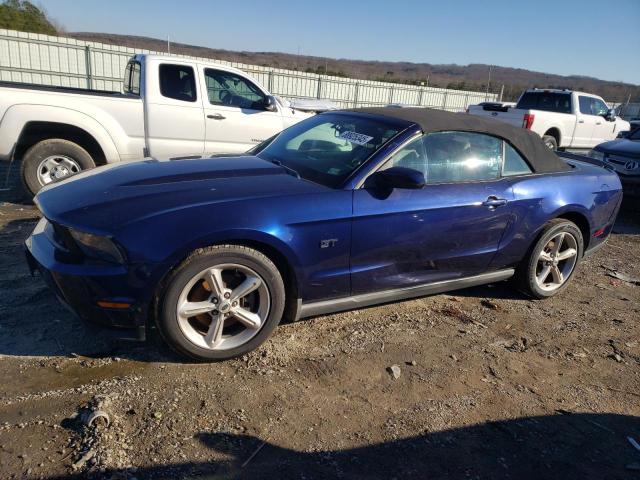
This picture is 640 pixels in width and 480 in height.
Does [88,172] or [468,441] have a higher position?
[88,172]

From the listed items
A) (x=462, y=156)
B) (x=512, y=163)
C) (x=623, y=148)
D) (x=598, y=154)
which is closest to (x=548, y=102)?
(x=598, y=154)

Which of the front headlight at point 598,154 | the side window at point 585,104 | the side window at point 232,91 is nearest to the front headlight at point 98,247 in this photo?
the side window at point 232,91

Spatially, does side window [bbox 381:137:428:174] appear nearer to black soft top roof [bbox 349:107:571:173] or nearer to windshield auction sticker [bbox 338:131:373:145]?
black soft top roof [bbox 349:107:571:173]

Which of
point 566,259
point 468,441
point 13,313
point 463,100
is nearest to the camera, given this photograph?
point 468,441

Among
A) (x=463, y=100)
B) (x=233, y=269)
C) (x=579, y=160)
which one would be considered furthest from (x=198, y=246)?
(x=463, y=100)

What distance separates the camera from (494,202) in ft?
12.8

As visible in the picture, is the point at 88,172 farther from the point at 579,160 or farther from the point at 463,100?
the point at 463,100

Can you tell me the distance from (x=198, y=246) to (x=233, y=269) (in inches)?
11.3

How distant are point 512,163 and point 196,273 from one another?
9.30 ft

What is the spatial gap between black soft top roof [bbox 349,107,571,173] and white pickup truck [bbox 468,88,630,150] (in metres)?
8.63

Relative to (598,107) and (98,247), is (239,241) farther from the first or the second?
(598,107)

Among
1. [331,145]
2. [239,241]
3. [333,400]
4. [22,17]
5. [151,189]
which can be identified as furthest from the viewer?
[22,17]

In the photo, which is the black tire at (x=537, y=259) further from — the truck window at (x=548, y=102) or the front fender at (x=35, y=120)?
the truck window at (x=548, y=102)

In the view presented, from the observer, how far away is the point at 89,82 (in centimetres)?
1591
